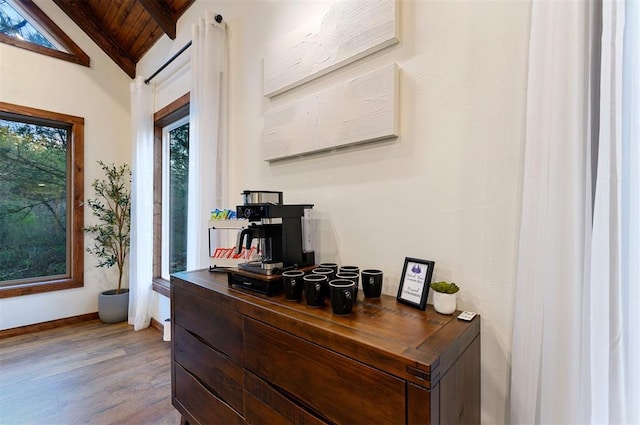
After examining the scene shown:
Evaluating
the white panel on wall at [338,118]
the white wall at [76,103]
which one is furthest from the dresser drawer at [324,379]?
the white wall at [76,103]

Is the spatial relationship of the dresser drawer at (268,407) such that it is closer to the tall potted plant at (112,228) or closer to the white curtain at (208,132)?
A: the white curtain at (208,132)

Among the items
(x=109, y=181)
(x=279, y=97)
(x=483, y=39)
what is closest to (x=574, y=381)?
(x=483, y=39)

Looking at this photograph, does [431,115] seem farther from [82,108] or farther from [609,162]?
[82,108]

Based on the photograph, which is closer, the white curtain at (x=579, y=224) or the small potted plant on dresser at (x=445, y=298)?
the white curtain at (x=579, y=224)

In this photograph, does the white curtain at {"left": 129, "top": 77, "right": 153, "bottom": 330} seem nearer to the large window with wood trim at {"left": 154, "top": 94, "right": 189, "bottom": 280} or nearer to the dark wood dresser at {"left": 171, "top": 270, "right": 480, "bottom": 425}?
the large window with wood trim at {"left": 154, "top": 94, "right": 189, "bottom": 280}

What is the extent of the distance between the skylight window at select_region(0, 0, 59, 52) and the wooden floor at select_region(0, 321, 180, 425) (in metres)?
2.92

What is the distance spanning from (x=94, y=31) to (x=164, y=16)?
→ 1246 mm

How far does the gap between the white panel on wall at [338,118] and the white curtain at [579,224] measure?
0.51 meters

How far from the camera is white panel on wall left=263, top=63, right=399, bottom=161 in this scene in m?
1.30

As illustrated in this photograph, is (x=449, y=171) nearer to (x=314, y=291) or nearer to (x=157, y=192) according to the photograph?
(x=314, y=291)

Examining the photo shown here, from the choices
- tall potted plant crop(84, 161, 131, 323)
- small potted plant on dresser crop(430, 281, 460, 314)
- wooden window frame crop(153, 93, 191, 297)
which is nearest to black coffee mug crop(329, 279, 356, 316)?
small potted plant on dresser crop(430, 281, 460, 314)

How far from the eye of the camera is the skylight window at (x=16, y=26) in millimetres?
2996

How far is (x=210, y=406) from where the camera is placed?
4.54 ft

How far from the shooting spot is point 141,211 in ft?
10.1
